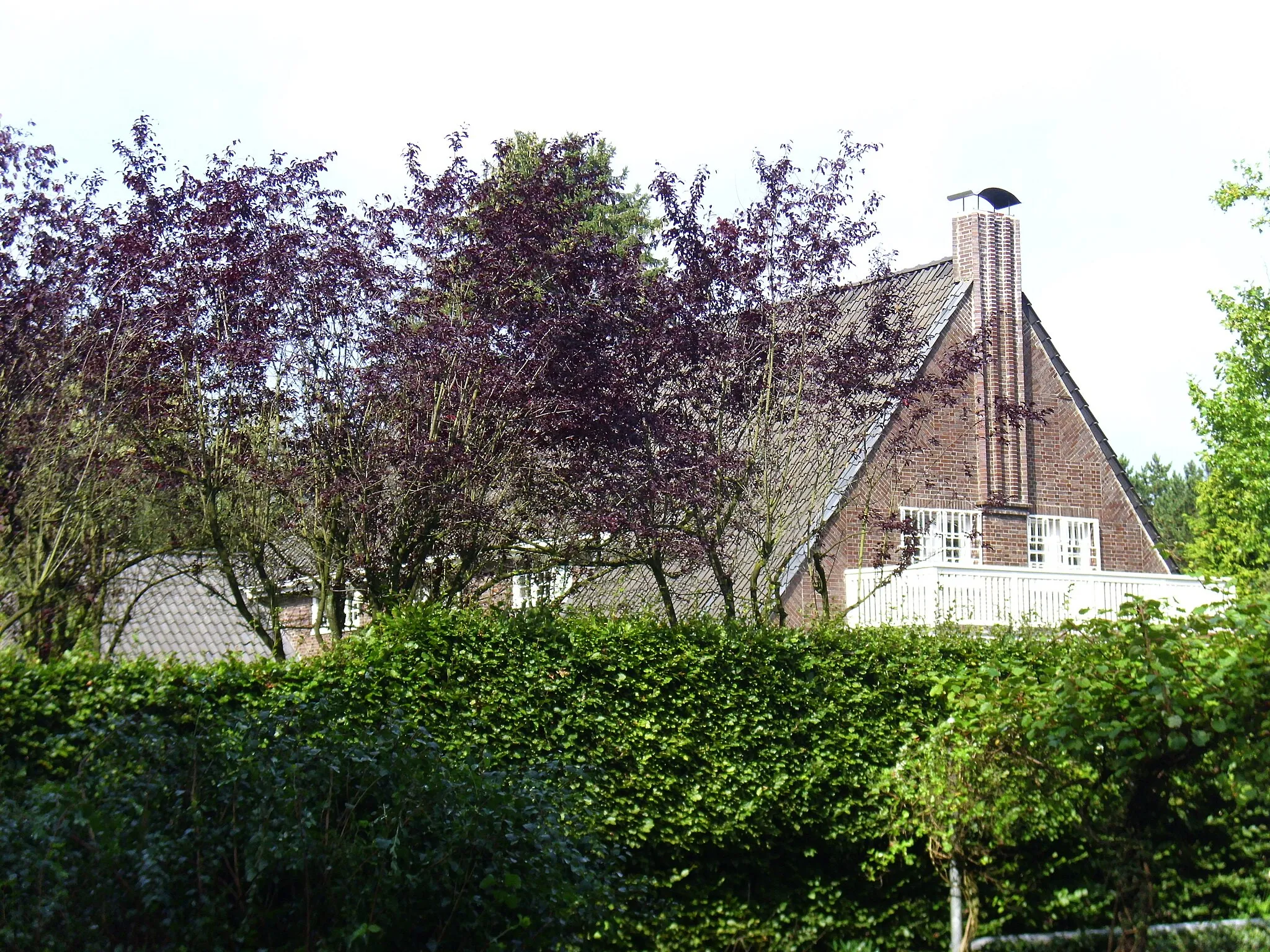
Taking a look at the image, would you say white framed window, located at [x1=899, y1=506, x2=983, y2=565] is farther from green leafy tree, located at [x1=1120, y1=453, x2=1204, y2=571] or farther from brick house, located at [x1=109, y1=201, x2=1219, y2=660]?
green leafy tree, located at [x1=1120, y1=453, x2=1204, y2=571]

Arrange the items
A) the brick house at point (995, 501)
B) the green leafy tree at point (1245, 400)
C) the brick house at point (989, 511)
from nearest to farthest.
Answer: the brick house at point (995, 501), the brick house at point (989, 511), the green leafy tree at point (1245, 400)

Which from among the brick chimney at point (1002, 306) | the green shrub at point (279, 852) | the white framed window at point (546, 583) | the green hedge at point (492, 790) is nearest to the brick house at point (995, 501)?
the brick chimney at point (1002, 306)

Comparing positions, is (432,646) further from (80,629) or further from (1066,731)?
(80,629)

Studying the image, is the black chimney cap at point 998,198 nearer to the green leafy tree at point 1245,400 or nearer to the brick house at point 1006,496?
the brick house at point 1006,496

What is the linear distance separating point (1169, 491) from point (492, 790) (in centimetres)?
6485

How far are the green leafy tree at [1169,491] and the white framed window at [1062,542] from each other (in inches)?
1451

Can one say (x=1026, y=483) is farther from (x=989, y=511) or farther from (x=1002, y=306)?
(x=1002, y=306)

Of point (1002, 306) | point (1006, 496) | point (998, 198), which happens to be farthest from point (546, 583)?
point (998, 198)

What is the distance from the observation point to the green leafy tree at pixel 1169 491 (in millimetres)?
59188

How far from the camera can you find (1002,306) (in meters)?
22.2

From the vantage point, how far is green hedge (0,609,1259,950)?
494 cm

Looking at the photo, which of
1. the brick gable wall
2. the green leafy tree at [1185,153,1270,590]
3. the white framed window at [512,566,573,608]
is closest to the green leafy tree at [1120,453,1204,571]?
the green leafy tree at [1185,153,1270,590]

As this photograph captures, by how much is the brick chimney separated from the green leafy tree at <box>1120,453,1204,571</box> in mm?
37938

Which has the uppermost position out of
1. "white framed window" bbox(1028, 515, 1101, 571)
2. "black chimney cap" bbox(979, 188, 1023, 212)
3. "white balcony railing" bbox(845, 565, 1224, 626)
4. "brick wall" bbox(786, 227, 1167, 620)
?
"black chimney cap" bbox(979, 188, 1023, 212)
